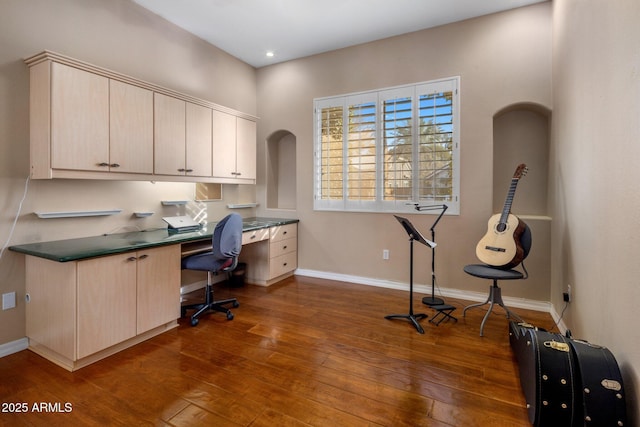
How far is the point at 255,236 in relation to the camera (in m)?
3.81

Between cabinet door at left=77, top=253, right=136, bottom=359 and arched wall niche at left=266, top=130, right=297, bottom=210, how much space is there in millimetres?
2722

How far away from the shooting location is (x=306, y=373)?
215 cm

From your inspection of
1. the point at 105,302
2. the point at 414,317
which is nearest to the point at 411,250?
the point at 414,317

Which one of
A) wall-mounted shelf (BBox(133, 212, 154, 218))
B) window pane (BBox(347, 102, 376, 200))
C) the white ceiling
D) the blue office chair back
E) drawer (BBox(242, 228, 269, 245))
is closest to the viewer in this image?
the blue office chair back

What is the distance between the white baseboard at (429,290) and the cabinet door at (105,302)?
2556mm

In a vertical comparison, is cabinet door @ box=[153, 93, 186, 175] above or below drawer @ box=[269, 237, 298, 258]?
above

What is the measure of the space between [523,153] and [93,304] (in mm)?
4389

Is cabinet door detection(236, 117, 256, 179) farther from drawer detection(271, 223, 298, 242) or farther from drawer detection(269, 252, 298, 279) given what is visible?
drawer detection(269, 252, 298, 279)

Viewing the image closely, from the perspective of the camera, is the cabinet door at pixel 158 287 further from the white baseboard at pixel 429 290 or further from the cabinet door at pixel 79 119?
the white baseboard at pixel 429 290

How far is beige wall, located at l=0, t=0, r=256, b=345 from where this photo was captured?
7.80 feet

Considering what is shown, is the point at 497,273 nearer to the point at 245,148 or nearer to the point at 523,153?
the point at 523,153

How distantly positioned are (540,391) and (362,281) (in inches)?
108

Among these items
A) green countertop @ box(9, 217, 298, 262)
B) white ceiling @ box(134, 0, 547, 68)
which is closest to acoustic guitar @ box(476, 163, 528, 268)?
white ceiling @ box(134, 0, 547, 68)

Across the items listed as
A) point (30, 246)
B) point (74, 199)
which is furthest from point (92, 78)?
point (30, 246)
